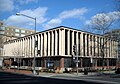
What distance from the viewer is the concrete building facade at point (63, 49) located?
61031 mm

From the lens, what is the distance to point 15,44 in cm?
8869

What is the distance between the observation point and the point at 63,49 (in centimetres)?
6050

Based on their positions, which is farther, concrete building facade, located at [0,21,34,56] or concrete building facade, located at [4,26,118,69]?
concrete building facade, located at [0,21,34,56]

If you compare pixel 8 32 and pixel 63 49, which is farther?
pixel 8 32

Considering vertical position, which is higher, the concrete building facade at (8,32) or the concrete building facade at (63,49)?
the concrete building facade at (8,32)

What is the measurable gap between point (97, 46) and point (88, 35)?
4.18 meters

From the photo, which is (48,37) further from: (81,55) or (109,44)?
(109,44)

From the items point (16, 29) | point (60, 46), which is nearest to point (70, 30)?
point (60, 46)

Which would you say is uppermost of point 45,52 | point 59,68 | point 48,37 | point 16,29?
point 16,29

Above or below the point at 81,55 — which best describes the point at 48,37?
above

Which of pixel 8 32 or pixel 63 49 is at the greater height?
pixel 8 32

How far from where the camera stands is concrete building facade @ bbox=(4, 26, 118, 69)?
6103 cm

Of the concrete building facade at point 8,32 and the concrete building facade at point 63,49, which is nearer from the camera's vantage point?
the concrete building facade at point 63,49

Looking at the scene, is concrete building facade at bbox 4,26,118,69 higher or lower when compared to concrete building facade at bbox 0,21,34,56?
lower
